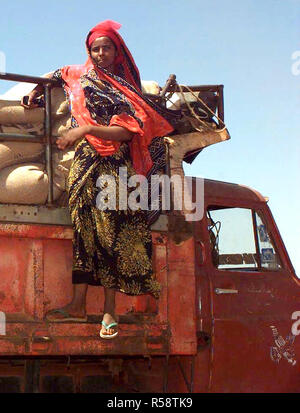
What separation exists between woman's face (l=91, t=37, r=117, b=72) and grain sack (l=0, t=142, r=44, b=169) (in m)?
0.65

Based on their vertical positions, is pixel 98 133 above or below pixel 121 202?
above

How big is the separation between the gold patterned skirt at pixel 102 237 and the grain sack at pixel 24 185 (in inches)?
6.8

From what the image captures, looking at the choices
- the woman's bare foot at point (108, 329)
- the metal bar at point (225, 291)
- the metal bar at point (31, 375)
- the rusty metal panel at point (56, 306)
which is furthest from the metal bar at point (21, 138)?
the metal bar at point (225, 291)

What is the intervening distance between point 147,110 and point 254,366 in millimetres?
1971

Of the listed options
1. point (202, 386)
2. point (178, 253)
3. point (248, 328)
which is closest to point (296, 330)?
point (248, 328)

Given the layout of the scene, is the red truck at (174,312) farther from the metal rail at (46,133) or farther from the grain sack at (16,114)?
the grain sack at (16,114)

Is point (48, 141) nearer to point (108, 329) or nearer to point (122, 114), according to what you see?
point (122, 114)

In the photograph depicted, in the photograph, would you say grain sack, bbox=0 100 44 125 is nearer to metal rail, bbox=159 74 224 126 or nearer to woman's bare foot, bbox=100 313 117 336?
metal rail, bbox=159 74 224 126

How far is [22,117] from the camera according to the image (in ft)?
14.7

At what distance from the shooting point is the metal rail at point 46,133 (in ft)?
14.2

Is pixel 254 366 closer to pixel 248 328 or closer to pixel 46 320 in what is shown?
pixel 248 328

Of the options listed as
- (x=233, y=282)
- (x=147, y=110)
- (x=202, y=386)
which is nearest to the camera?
(x=147, y=110)

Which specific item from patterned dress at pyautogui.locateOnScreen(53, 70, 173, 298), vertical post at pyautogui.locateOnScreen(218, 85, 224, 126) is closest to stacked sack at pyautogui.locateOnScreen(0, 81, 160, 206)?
patterned dress at pyautogui.locateOnScreen(53, 70, 173, 298)
